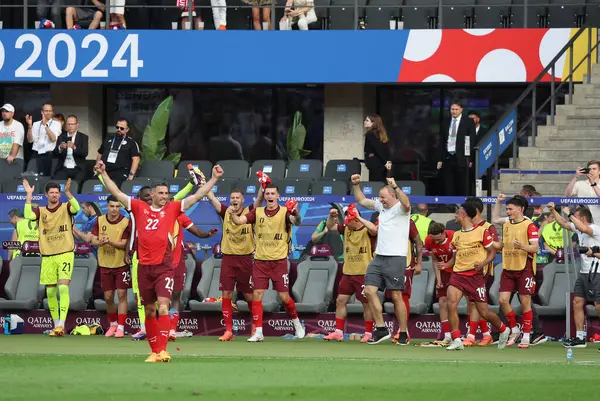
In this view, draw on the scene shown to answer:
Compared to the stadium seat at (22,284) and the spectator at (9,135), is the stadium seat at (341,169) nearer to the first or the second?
the stadium seat at (22,284)

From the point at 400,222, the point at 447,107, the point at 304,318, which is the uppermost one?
the point at 447,107

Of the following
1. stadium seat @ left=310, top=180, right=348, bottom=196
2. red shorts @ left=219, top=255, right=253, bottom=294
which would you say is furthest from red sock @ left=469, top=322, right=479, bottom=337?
stadium seat @ left=310, top=180, right=348, bottom=196

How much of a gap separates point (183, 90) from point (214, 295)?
27.8 ft

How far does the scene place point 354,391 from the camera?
11594mm

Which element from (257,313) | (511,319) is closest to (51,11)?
(257,313)

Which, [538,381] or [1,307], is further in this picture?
[1,307]

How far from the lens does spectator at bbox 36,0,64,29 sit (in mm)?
26906

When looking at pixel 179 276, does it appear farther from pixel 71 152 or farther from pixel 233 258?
pixel 71 152

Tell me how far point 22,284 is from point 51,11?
7234 mm

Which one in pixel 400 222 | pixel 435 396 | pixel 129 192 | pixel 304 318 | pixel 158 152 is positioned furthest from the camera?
pixel 158 152

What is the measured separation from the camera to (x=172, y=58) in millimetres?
26219

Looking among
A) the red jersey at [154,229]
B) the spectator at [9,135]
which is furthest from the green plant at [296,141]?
the red jersey at [154,229]

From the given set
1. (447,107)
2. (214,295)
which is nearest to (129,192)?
(214,295)

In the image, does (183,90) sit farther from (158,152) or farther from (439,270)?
(439,270)
